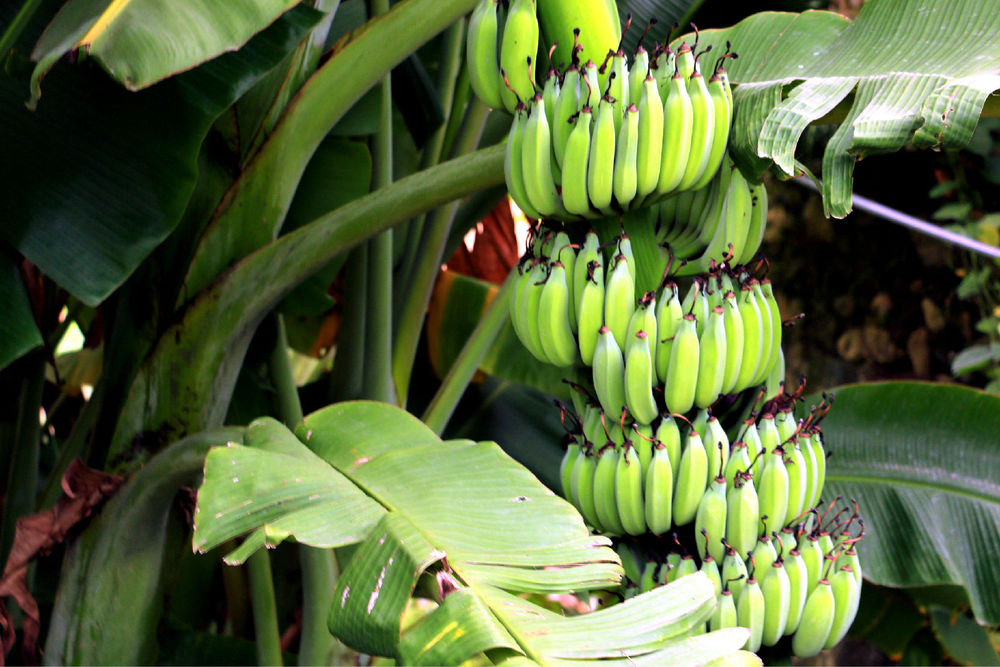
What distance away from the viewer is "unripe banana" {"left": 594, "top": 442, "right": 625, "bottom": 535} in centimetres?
72

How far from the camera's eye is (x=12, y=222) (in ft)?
2.86

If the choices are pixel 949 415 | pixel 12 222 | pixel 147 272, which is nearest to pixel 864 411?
pixel 949 415

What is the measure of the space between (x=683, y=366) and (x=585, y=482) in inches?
5.9

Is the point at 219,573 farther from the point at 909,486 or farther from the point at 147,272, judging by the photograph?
the point at 909,486

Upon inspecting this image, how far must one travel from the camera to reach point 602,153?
0.67 meters

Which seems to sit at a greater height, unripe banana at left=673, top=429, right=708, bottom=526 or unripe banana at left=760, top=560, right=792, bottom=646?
unripe banana at left=673, top=429, right=708, bottom=526

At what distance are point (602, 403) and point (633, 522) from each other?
0.11 metres

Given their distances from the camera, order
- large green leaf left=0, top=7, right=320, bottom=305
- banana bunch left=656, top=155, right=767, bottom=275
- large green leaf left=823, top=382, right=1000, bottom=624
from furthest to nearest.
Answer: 1. large green leaf left=823, top=382, right=1000, bottom=624
2. large green leaf left=0, top=7, right=320, bottom=305
3. banana bunch left=656, top=155, right=767, bottom=275

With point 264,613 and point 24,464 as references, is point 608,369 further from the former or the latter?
point 24,464

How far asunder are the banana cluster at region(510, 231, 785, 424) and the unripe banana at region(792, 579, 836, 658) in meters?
0.20

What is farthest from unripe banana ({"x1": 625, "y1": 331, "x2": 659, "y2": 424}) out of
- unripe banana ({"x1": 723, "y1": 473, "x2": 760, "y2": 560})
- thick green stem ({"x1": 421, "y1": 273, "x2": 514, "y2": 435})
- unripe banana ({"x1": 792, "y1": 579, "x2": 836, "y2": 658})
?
thick green stem ({"x1": 421, "y1": 273, "x2": 514, "y2": 435})

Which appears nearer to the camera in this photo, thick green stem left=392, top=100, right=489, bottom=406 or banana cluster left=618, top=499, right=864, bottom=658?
banana cluster left=618, top=499, right=864, bottom=658

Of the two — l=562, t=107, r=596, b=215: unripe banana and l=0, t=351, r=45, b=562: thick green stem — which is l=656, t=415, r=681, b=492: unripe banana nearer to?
l=562, t=107, r=596, b=215: unripe banana

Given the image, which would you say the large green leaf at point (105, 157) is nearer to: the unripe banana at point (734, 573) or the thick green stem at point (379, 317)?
the thick green stem at point (379, 317)
